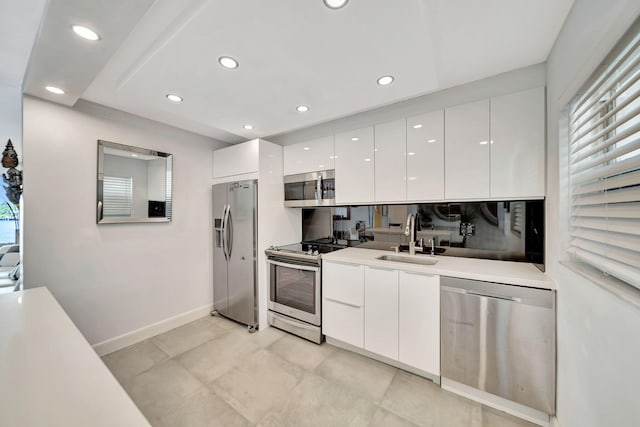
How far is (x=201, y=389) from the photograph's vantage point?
1.87 m

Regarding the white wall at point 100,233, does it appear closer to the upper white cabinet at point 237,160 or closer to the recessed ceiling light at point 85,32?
the upper white cabinet at point 237,160

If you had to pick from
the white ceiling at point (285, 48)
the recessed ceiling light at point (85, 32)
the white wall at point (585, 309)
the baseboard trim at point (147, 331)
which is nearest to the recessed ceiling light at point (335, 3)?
the white ceiling at point (285, 48)

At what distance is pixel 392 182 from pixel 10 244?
6.98 m

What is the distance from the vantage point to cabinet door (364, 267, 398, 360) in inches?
79.0

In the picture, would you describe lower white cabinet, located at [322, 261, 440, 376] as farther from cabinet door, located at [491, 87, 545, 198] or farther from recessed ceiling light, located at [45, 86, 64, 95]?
recessed ceiling light, located at [45, 86, 64, 95]

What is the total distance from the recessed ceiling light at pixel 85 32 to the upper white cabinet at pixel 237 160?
1595 mm

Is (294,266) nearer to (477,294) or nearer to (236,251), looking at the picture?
(236,251)

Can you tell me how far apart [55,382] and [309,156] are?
2.56 meters

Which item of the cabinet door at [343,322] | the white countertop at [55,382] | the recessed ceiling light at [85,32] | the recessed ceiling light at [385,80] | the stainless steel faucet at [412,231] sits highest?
the recessed ceiling light at [385,80]

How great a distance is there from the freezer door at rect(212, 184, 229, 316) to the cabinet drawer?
1.42m

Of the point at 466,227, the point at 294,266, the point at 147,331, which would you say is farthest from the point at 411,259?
the point at 147,331

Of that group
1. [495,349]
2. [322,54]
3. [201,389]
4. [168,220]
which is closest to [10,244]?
[168,220]

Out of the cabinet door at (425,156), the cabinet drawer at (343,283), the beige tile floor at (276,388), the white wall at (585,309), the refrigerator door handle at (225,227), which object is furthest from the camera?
the refrigerator door handle at (225,227)

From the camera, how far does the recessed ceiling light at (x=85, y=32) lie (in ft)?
3.98
